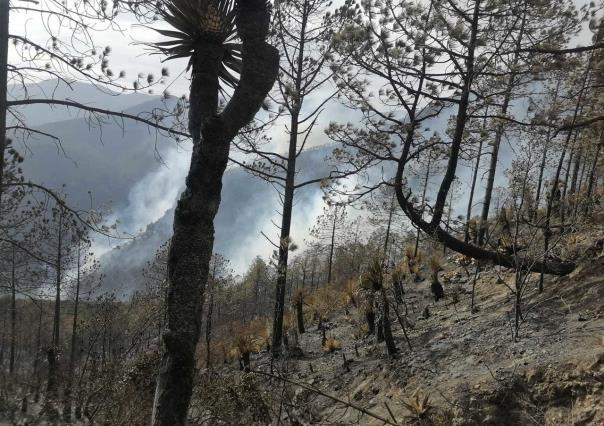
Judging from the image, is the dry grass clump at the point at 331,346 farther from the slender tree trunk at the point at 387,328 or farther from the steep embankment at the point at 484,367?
the slender tree trunk at the point at 387,328

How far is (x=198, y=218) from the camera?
2.48 metres

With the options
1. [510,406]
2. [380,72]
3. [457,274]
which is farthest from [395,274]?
[510,406]

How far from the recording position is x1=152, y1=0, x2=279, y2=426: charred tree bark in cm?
229

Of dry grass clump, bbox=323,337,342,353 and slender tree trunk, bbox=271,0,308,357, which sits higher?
slender tree trunk, bbox=271,0,308,357

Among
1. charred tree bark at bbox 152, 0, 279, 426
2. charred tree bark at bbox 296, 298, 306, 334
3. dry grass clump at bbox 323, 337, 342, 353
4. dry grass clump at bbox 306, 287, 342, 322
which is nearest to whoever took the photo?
charred tree bark at bbox 152, 0, 279, 426

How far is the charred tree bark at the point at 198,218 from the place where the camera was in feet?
7.53

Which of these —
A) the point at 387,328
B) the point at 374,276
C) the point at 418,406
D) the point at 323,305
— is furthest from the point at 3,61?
the point at 323,305

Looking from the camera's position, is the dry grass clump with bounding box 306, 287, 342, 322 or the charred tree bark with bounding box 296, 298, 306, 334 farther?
the dry grass clump with bounding box 306, 287, 342, 322

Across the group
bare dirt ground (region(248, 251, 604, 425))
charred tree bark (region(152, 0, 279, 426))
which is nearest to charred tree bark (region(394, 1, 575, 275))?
bare dirt ground (region(248, 251, 604, 425))

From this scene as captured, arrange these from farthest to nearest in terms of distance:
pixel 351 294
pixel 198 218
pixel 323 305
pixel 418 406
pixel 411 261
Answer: pixel 323 305, pixel 411 261, pixel 351 294, pixel 418 406, pixel 198 218

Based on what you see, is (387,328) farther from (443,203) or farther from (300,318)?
(300,318)

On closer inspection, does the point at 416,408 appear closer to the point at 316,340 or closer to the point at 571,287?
the point at 571,287

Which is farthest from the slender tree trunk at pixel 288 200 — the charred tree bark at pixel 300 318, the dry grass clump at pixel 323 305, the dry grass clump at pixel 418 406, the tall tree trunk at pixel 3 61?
the tall tree trunk at pixel 3 61

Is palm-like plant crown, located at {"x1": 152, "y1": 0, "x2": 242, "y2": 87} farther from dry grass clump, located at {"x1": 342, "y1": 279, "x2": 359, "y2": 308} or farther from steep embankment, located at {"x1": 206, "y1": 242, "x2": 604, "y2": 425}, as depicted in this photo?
dry grass clump, located at {"x1": 342, "y1": 279, "x2": 359, "y2": 308}
